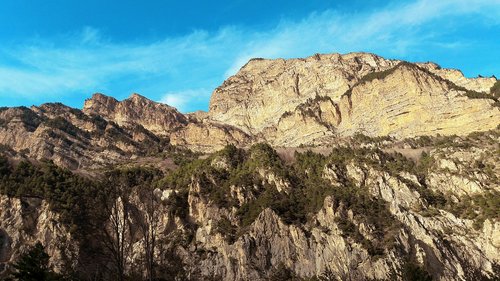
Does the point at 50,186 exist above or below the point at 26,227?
above

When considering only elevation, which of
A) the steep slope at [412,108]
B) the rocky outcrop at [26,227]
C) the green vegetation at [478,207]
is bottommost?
the green vegetation at [478,207]

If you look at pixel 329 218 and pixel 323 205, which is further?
pixel 323 205

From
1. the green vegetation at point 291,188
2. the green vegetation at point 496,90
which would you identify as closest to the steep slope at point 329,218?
the green vegetation at point 291,188

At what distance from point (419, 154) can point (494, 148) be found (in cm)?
1957

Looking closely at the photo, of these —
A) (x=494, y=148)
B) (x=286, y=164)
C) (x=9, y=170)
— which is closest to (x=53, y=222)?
(x=9, y=170)

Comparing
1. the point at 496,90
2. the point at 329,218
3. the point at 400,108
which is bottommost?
the point at 329,218

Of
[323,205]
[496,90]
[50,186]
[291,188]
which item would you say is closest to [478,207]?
[323,205]

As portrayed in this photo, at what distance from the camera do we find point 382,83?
566ft

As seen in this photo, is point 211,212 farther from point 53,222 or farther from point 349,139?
point 349,139

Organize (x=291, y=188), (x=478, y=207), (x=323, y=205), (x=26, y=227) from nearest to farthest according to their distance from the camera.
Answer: (x=478, y=207) → (x=26, y=227) → (x=323, y=205) → (x=291, y=188)

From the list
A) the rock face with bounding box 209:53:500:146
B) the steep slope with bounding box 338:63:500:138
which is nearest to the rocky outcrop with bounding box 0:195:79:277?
the rock face with bounding box 209:53:500:146

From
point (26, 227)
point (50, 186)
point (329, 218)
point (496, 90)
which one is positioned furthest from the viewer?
point (496, 90)

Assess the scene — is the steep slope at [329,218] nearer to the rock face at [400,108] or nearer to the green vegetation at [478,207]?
the green vegetation at [478,207]

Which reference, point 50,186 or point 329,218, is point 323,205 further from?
point 50,186
